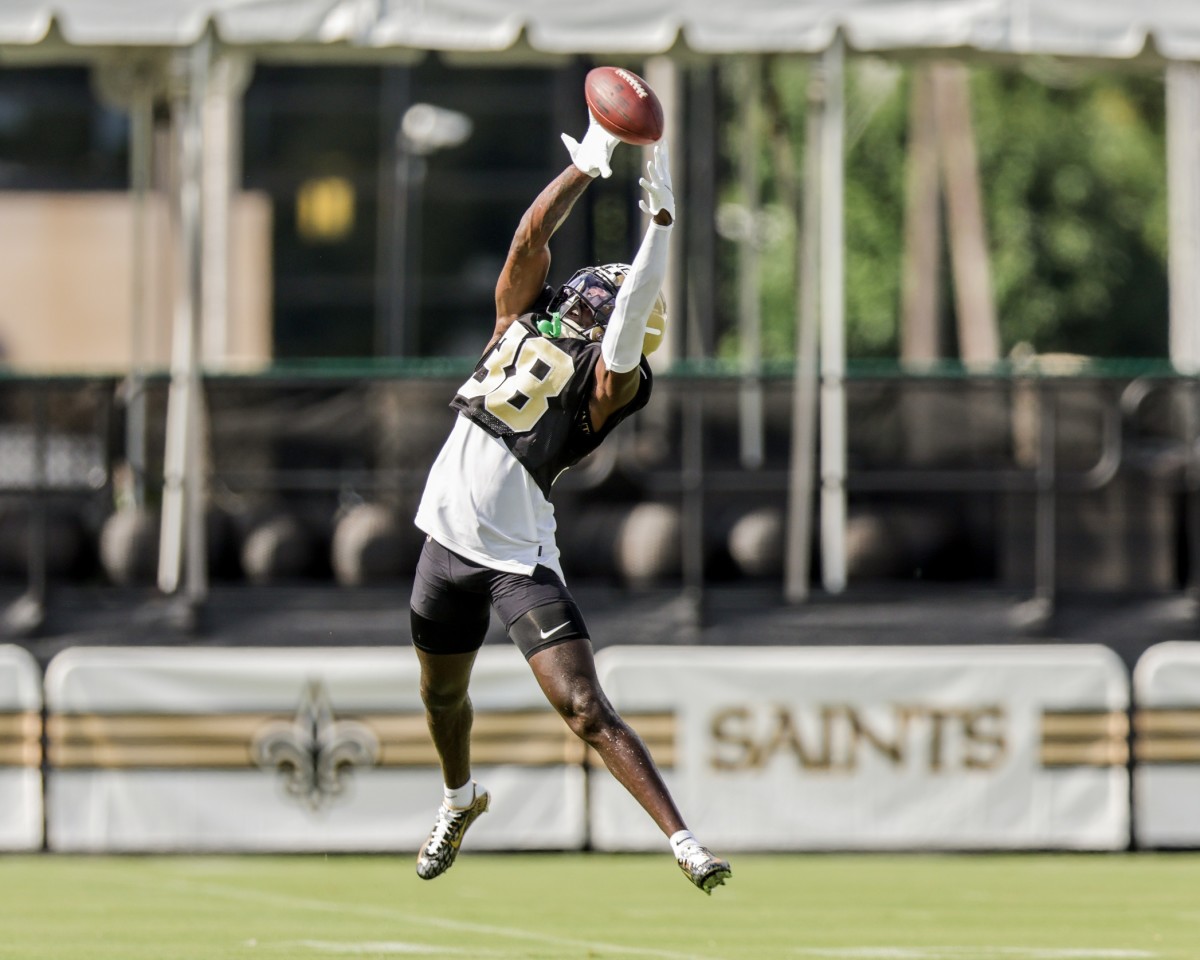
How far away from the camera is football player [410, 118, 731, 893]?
25.6ft

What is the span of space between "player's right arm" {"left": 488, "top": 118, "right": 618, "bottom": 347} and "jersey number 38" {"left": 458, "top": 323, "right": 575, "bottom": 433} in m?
0.09

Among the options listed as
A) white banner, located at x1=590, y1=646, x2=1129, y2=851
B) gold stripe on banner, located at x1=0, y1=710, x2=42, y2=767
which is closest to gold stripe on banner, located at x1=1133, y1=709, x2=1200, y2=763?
white banner, located at x1=590, y1=646, x2=1129, y2=851

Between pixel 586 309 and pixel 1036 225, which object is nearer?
pixel 586 309

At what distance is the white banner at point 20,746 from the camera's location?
41.0 feet

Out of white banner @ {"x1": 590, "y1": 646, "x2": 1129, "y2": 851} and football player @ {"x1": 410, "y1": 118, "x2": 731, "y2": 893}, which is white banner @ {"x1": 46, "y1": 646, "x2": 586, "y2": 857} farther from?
football player @ {"x1": 410, "y1": 118, "x2": 731, "y2": 893}

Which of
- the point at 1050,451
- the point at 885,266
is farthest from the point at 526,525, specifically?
the point at 885,266

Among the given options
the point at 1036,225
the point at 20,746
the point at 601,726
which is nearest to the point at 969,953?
the point at 601,726

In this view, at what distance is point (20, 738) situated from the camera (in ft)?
41.0

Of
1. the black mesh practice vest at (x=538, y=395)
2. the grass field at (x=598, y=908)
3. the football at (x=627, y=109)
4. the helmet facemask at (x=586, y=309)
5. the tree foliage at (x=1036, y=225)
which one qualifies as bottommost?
the grass field at (x=598, y=908)

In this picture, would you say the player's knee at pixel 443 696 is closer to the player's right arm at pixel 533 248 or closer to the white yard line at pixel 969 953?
the player's right arm at pixel 533 248

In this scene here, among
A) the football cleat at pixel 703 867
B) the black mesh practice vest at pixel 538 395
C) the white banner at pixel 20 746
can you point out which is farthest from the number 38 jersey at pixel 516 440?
the white banner at pixel 20 746

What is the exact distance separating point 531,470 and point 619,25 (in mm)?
4138

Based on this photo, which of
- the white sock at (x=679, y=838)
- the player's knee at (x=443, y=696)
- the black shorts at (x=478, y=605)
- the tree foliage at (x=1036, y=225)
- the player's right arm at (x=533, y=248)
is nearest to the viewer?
the white sock at (x=679, y=838)

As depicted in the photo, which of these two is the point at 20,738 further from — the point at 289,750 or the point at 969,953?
the point at 969,953
